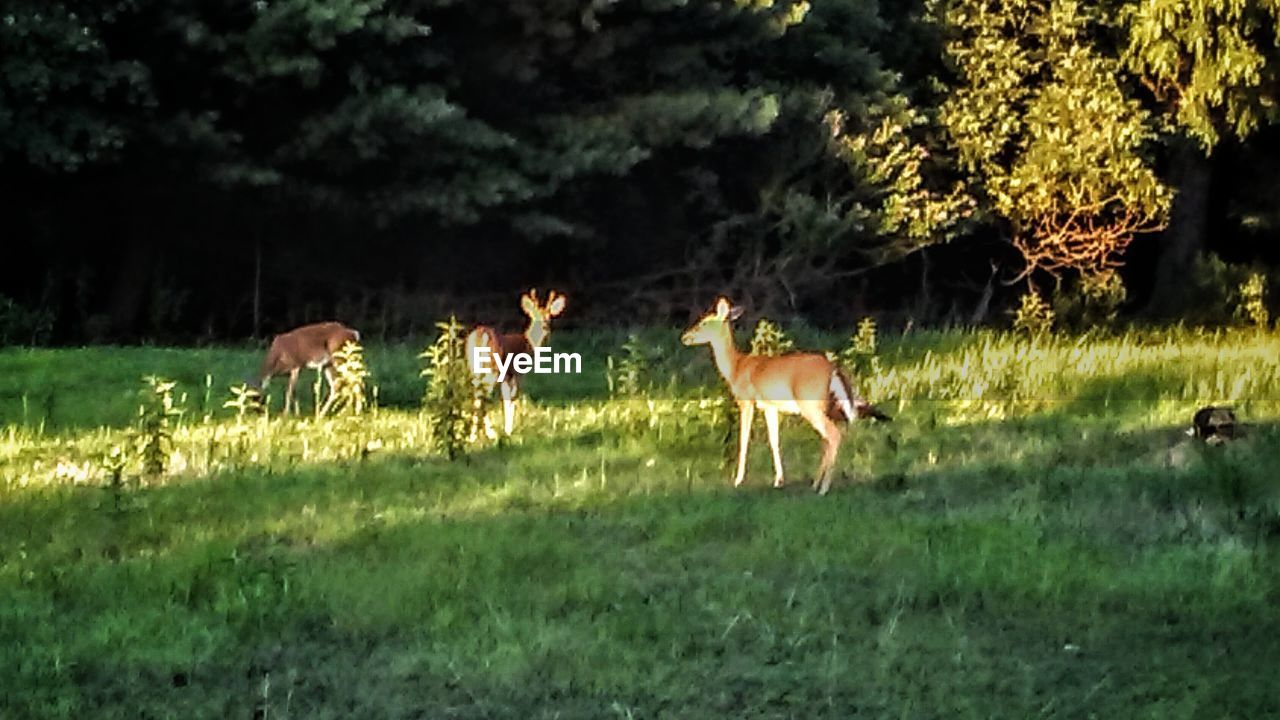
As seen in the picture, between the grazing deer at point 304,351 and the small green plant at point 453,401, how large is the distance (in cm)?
184

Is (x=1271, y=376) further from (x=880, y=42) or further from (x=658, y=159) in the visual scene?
(x=880, y=42)

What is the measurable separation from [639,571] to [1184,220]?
1934 centimetres

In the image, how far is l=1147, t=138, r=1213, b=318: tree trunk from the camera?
79.1ft

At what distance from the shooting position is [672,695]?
5.21m

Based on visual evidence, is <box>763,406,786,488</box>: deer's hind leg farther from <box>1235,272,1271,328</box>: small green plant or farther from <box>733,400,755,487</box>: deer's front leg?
<box>1235,272,1271,328</box>: small green plant

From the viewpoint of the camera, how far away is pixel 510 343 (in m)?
10.9

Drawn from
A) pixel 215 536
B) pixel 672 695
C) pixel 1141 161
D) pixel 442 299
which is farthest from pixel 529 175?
pixel 672 695

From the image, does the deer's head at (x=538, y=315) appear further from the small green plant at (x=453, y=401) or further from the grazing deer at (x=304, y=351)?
the grazing deer at (x=304, y=351)

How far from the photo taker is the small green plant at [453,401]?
9.64 m

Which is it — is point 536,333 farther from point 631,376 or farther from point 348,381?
point 631,376

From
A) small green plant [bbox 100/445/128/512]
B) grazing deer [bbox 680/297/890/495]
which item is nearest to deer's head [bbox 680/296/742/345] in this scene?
grazing deer [bbox 680/297/890/495]

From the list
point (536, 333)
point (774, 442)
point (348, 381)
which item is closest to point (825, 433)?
point (774, 442)

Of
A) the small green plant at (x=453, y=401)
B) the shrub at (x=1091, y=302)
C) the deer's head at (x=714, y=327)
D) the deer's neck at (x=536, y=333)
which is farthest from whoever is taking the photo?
the shrub at (x=1091, y=302)

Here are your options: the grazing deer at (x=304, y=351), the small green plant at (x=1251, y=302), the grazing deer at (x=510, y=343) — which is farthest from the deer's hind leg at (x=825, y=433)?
the small green plant at (x=1251, y=302)
